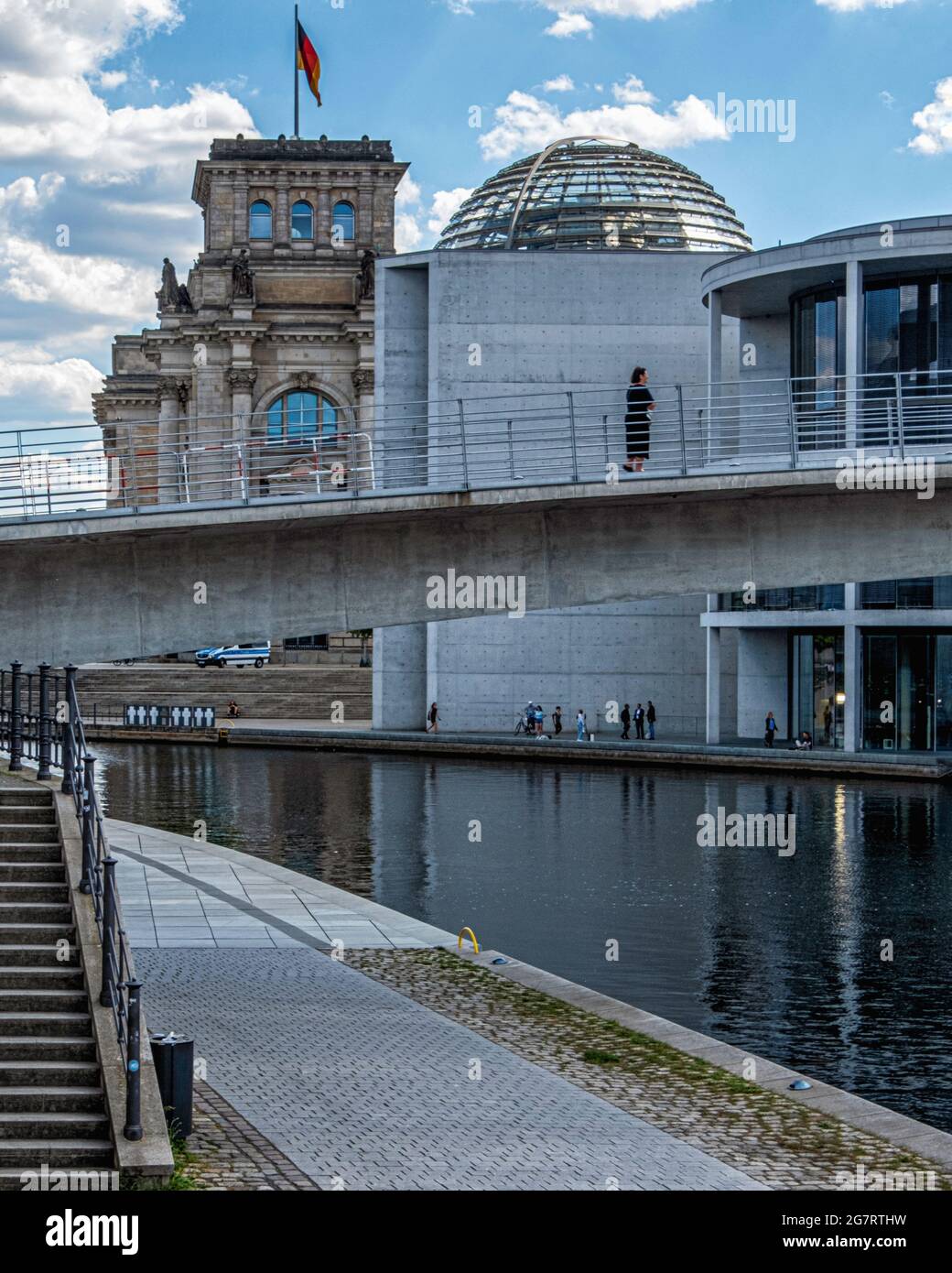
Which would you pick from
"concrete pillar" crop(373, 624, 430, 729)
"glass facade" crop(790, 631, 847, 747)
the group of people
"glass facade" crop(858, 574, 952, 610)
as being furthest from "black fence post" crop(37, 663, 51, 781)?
"concrete pillar" crop(373, 624, 430, 729)

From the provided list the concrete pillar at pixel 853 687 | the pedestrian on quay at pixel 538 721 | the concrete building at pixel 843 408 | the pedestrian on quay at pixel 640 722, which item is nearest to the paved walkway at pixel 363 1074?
the concrete building at pixel 843 408

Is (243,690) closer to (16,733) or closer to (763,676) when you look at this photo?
(763,676)

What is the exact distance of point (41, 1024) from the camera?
12.6 m

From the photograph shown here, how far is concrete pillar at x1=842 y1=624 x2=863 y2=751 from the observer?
51.5 metres

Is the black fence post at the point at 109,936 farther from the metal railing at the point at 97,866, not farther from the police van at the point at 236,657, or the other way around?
the police van at the point at 236,657

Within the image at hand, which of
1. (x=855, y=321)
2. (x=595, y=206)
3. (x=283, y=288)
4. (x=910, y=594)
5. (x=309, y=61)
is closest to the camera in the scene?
(x=855, y=321)

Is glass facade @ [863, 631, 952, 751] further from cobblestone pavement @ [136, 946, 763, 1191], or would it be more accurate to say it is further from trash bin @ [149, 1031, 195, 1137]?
trash bin @ [149, 1031, 195, 1137]

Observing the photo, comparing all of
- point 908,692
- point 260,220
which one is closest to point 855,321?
point 908,692

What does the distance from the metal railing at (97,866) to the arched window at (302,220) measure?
96626 millimetres

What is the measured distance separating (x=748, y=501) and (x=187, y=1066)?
472 inches

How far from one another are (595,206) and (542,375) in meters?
20.7

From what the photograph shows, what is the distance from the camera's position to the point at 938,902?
2783 centimetres

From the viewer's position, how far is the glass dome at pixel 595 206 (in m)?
78.4

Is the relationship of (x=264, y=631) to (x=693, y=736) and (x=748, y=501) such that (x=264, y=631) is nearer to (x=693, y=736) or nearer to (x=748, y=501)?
(x=748, y=501)
